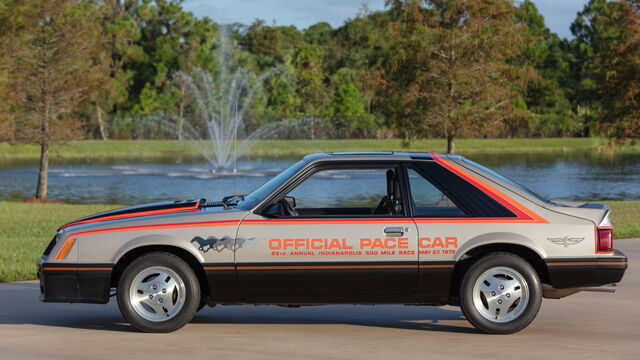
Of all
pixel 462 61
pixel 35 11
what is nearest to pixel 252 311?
pixel 462 61

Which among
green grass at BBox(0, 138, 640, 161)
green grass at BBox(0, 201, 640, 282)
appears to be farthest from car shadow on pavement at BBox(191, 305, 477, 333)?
green grass at BBox(0, 138, 640, 161)

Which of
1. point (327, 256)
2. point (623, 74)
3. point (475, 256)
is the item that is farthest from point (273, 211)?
point (623, 74)

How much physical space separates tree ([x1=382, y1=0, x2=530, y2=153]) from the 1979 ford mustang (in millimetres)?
19967

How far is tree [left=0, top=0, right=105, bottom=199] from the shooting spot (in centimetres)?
3162

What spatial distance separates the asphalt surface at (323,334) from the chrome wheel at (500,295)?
196mm

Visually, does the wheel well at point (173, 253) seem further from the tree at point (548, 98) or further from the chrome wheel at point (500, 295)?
the tree at point (548, 98)

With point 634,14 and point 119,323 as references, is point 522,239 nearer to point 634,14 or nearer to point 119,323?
point 119,323

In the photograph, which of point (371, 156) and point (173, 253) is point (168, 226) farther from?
point (371, 156)

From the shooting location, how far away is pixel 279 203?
842cm

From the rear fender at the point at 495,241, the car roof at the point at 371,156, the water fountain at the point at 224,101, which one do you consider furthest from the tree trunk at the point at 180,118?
the rear fender at the point at 495,241

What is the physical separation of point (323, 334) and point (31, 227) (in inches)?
500

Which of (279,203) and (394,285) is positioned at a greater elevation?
(279,203)

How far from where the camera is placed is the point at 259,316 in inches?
362

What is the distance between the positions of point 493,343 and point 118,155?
58.3 m
